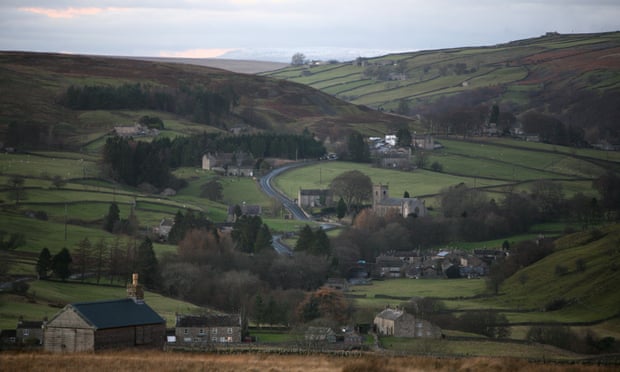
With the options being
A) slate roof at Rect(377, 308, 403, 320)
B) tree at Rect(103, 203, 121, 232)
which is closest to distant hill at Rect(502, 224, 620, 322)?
slate roof at Rect(377, 308, 403, 320)

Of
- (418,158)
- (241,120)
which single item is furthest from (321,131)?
(418,158)

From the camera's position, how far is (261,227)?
92.4 metres

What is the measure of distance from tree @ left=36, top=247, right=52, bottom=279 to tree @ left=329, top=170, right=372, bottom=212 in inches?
1954

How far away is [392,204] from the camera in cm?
11219

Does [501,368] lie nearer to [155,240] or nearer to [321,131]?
[155,240]

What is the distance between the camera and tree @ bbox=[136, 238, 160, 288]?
73.8 m

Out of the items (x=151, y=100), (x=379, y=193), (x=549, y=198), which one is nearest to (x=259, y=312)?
(x=379, y=193)

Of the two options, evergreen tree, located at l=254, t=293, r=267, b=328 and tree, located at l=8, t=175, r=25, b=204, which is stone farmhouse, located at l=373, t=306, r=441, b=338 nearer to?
evergreen tree, located at l=254, t=293, r=267, b=328

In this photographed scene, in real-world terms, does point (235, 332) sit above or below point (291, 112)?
below

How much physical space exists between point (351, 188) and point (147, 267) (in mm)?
45058

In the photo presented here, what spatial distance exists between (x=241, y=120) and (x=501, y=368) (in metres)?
140

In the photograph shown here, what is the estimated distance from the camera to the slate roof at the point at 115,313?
4531 cm

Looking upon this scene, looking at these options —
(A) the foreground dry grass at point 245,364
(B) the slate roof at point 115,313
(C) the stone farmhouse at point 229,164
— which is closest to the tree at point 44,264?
(B) the slate roof at point 115,313

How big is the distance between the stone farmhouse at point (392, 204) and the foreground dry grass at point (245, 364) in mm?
69755
